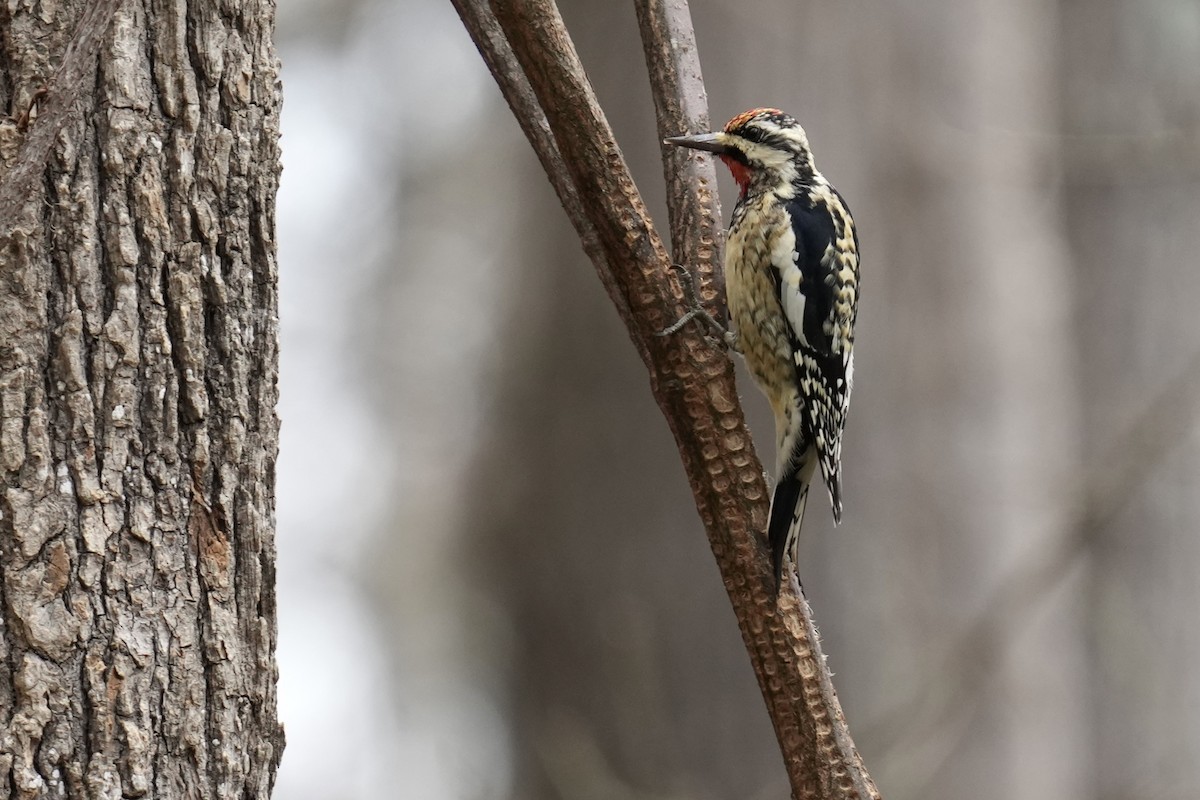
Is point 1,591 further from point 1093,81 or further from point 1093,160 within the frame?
point 1093,81

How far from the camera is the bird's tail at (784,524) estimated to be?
6.35 feet

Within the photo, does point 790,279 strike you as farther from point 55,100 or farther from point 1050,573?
point 55,100

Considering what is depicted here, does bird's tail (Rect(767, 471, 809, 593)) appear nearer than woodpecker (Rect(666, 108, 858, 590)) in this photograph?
Yes

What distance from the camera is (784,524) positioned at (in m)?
2.03

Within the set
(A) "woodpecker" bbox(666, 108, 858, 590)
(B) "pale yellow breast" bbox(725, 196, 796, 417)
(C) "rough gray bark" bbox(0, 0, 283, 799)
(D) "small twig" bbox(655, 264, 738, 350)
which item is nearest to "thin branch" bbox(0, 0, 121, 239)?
(C) "rough gray bark" bbox(0, 0, 283, 799)

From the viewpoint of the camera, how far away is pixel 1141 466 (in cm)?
337

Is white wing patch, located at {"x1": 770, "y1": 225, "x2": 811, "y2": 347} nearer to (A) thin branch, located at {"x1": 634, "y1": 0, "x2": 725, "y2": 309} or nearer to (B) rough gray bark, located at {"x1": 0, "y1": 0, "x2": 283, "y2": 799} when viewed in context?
(A) thin branch, located at {"x1": 634, "y1": 0, "x2": 725, "y2": 309}

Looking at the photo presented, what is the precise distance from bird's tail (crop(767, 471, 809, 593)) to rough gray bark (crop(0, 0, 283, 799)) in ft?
2.62

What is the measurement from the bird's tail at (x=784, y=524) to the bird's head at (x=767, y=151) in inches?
32.9

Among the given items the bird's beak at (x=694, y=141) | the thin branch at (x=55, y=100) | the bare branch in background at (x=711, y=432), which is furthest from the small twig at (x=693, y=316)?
the thin branch at (x=55, y=100)

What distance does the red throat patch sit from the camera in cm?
285

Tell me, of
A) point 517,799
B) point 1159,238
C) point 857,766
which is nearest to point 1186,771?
point 1159,238

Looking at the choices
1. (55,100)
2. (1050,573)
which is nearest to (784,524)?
(55,100)

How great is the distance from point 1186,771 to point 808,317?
11.7 feet
